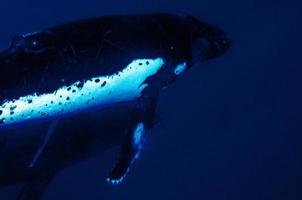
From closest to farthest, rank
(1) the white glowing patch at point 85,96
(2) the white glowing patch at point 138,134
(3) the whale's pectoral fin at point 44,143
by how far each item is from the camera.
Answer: (1) the white glowing patch at point 85,96 < (2) the white glowing patch at point 138,134 < (3) the whale's pectoral fin at point 44,143

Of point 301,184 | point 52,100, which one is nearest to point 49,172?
point 52,100

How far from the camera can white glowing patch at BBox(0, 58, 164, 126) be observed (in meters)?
3.83

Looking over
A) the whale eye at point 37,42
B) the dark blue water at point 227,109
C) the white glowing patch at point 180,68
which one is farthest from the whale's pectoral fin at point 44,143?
the dark blue water at point 227,109

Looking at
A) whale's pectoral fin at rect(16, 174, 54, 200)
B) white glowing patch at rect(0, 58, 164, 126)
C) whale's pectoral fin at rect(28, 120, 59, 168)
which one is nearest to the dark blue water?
whale's pectoral fin at rect(16, 174, 54, 200)

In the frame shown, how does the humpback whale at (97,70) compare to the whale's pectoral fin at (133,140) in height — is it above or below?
above

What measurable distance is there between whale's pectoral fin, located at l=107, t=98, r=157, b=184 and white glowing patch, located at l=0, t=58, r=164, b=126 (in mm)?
219

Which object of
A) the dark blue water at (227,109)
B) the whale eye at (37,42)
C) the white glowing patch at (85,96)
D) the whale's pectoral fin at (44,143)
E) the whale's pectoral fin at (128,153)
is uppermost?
the whale eye at (37,42)

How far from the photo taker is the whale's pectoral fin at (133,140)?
4.23m

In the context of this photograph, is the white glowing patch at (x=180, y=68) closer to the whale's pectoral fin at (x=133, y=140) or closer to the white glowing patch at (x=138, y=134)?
the whale's pectoral fin at (x=133, y=140)

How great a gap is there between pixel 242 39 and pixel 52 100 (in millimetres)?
30043

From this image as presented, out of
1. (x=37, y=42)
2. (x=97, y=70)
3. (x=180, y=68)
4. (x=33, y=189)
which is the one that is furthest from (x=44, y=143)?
(x=180, y=68)

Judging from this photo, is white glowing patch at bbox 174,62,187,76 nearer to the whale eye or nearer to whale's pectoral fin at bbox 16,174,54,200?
the whale eye

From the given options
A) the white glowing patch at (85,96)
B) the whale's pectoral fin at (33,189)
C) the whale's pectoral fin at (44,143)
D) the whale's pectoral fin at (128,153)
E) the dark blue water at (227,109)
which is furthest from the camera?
the dark blue water at (227,109)

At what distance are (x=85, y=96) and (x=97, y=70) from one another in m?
0.31
